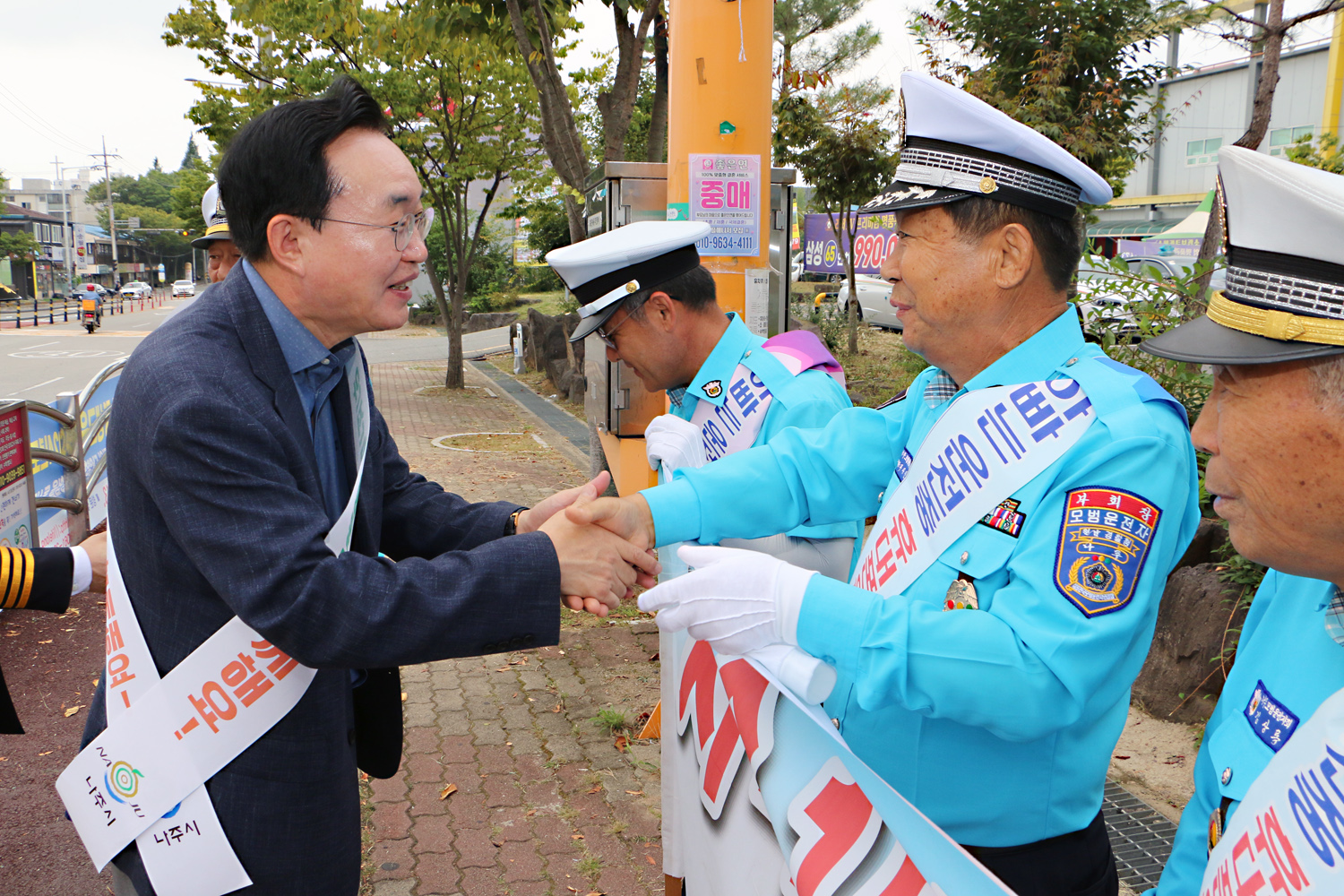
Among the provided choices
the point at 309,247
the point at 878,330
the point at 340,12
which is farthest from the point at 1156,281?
the point at 878,330

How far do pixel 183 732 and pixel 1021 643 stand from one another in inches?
56.2

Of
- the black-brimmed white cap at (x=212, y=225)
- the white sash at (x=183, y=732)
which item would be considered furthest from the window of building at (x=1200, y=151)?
the white sash at (x=183, y=732)

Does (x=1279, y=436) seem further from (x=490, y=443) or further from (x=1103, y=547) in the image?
(x=490, y=443)

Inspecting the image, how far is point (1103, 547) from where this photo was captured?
143 cm

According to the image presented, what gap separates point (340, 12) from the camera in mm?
14000

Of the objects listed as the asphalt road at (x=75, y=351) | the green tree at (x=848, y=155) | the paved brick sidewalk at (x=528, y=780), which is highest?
the green tree at (x=848, y=155)

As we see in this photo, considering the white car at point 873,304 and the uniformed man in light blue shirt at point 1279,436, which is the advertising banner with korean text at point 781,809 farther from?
the white car at point 873,304

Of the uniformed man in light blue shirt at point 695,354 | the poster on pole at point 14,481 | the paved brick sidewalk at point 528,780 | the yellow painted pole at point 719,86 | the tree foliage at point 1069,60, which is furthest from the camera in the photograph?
the tree foliage at point 1069,60

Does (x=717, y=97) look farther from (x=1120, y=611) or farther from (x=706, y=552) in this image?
(x=1120, y=611)

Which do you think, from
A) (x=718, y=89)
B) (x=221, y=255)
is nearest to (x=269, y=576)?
(x=718, y=89)

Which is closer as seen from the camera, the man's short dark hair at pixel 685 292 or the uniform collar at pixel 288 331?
the uniform collar at pixel 288 331

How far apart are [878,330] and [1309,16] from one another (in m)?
15.4

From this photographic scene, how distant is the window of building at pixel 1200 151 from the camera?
30820mm

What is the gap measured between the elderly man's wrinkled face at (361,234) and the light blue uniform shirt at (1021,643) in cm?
106
